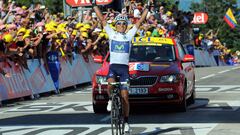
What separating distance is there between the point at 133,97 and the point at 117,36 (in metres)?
3.03

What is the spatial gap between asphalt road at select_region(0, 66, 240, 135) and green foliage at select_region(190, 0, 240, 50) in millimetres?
83733

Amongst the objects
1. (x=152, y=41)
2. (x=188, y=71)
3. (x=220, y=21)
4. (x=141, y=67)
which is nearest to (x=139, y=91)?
(x=141, y=67)

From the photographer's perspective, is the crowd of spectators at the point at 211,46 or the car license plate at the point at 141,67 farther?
the crowd of spectators at the point at 211,46

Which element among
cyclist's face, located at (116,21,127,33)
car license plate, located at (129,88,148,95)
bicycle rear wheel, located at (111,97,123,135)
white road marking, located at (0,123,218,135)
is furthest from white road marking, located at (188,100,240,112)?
bicycle rear wheel, located at (111,97,123,135)

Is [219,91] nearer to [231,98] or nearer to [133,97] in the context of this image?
[231,98]

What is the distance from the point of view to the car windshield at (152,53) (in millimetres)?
14492

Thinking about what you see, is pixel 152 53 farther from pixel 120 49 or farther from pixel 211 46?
pixel 211 46

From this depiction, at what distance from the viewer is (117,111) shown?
10031 millimetres

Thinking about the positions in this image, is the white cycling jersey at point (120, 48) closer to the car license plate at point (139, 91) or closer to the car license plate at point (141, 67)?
the car license plate at point (139, 91)

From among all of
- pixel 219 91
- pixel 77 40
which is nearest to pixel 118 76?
pixel 219 91

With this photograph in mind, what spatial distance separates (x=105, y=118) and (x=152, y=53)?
234 cm

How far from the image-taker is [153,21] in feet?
106

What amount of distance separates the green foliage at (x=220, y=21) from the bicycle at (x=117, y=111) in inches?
3541

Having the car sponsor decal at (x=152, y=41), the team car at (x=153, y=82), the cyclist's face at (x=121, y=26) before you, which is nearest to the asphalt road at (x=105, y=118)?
the team car at (x=153, y=82)
